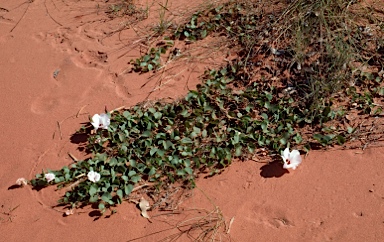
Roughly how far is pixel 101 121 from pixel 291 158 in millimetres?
1345

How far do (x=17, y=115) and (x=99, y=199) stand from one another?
1106 mm

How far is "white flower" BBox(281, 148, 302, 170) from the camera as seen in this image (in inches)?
134

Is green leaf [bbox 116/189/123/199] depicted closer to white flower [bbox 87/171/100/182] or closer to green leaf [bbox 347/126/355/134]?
white flower [bbox 87/171/100/182]

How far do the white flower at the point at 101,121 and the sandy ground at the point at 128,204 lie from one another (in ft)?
0.67

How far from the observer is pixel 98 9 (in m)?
4.85

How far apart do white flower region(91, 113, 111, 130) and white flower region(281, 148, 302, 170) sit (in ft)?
4.06

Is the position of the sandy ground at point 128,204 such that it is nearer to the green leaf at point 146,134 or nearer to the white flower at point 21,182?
the white flower at point 21,182

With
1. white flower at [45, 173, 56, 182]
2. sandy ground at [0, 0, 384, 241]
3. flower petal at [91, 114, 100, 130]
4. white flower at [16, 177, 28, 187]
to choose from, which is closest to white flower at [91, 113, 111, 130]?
flower petal at [91, 114, 100, 130]

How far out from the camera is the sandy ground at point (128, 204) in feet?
10.5

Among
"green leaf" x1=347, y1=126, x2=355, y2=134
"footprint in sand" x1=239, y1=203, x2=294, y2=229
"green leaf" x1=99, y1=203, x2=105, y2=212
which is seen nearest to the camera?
"footprint in sand" x1=239, y1=203, x2=294, y2=229

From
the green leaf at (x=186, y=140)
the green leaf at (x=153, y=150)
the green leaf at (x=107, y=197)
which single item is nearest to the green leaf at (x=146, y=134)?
the green leaf at (x=153, y=150)

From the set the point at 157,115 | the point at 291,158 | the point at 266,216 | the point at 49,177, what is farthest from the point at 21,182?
the point at 291,158

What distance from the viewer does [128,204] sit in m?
3.38

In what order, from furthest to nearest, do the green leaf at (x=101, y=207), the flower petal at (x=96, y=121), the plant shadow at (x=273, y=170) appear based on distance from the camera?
the flower petal at (x=96, y=121) < the plant shadow at (x=273, y=170) < the green leaf at (x=101, y=207)
